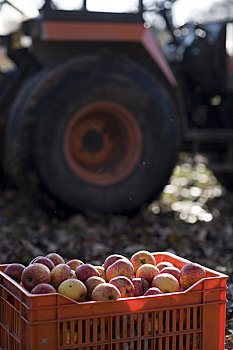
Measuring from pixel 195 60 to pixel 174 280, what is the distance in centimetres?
465

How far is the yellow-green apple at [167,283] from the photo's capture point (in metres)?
3.09

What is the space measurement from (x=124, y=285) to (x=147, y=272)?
24 cm

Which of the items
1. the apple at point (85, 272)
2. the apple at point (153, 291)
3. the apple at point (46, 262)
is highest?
the apple at point (46, 262)

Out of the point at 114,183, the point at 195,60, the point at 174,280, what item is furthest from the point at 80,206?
the point at 174,280

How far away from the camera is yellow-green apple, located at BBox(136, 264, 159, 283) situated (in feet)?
10.6

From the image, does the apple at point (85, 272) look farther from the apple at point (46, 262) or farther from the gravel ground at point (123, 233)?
the gravel ground at point (123, 233)

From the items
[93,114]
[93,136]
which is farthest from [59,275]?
[93,114]

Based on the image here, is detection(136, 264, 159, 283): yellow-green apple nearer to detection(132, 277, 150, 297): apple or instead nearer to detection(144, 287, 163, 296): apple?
detection(132, 277, 150, 297): apple

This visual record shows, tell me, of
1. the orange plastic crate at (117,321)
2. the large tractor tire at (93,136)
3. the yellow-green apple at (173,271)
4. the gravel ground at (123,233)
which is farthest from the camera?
the large tractor tire at (93,136)

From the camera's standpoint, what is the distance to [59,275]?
3053 millimetres

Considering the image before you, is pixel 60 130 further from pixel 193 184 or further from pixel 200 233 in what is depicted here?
pixel 193 184

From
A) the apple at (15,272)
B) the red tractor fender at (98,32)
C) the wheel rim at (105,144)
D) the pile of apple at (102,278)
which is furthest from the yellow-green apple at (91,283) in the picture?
the red tractor fender at (98,32)

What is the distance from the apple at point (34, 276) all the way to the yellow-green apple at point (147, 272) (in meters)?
0.47

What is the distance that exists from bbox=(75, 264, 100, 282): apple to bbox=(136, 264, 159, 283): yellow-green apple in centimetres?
21
